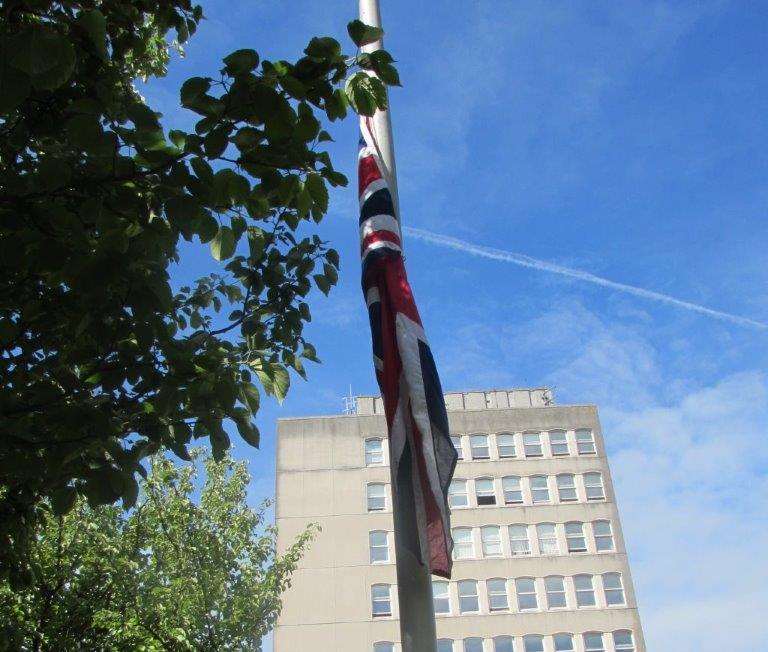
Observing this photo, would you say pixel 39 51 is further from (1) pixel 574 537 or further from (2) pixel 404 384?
(1) pixel 574 537

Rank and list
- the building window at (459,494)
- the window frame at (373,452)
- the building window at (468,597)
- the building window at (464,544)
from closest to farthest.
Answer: the building window at (468,597), the building window at (464,544), the building window at (459,494), the window frame at (373,452)

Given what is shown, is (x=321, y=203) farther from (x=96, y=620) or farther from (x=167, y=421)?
(x=96, y=620)

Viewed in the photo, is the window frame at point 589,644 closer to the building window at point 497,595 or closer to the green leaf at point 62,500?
the building window at point 497,595

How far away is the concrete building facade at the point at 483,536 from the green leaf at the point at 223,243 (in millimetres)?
53655

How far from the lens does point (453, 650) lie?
54.0m

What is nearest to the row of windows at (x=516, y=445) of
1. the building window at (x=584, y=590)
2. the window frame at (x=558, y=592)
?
the window frame at (x=558, y=592)

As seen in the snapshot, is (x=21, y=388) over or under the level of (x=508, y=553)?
under

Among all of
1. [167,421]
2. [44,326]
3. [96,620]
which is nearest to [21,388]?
[44,326]

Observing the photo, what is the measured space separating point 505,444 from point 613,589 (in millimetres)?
12972

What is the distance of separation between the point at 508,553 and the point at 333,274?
55386 mm

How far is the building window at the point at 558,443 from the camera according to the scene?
204ft

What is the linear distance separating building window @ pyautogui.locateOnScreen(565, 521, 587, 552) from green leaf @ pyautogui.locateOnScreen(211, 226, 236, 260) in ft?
191

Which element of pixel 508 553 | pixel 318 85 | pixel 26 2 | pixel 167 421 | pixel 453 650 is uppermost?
pixel 508 553

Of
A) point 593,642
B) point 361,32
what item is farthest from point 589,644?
point 361,32
